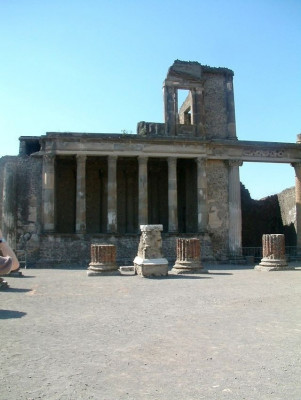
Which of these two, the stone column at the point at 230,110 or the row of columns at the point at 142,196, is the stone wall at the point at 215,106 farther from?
the row of columns at the point at 142,196

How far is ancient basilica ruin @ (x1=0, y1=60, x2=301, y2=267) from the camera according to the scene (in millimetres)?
18469

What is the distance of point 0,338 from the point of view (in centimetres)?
471

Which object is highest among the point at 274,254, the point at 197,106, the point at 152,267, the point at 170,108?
the point at 197,106

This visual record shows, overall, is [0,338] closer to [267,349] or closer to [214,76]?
[267,349]

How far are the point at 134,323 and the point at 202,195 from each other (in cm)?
1465

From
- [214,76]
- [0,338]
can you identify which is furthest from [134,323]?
[214,76]

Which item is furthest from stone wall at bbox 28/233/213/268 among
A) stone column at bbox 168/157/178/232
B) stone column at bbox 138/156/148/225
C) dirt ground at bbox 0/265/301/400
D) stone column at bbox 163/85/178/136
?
dirt ground at bbox 0/265/301/400

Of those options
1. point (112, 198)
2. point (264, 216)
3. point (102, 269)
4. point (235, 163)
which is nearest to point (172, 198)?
point (112, 198)

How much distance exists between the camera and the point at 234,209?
66.6ft

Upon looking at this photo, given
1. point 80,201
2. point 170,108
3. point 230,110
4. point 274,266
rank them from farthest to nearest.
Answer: point 230,110 < point 170,108 < point 80,201 < point 274,266

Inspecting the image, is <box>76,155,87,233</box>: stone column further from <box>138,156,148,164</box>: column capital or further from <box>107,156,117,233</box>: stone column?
<box>138,156,148,164</box>: column capital

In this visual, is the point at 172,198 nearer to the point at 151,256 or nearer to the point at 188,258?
the point at 188,258

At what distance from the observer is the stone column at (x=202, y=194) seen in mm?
19562

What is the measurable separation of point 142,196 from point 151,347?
600 inches
